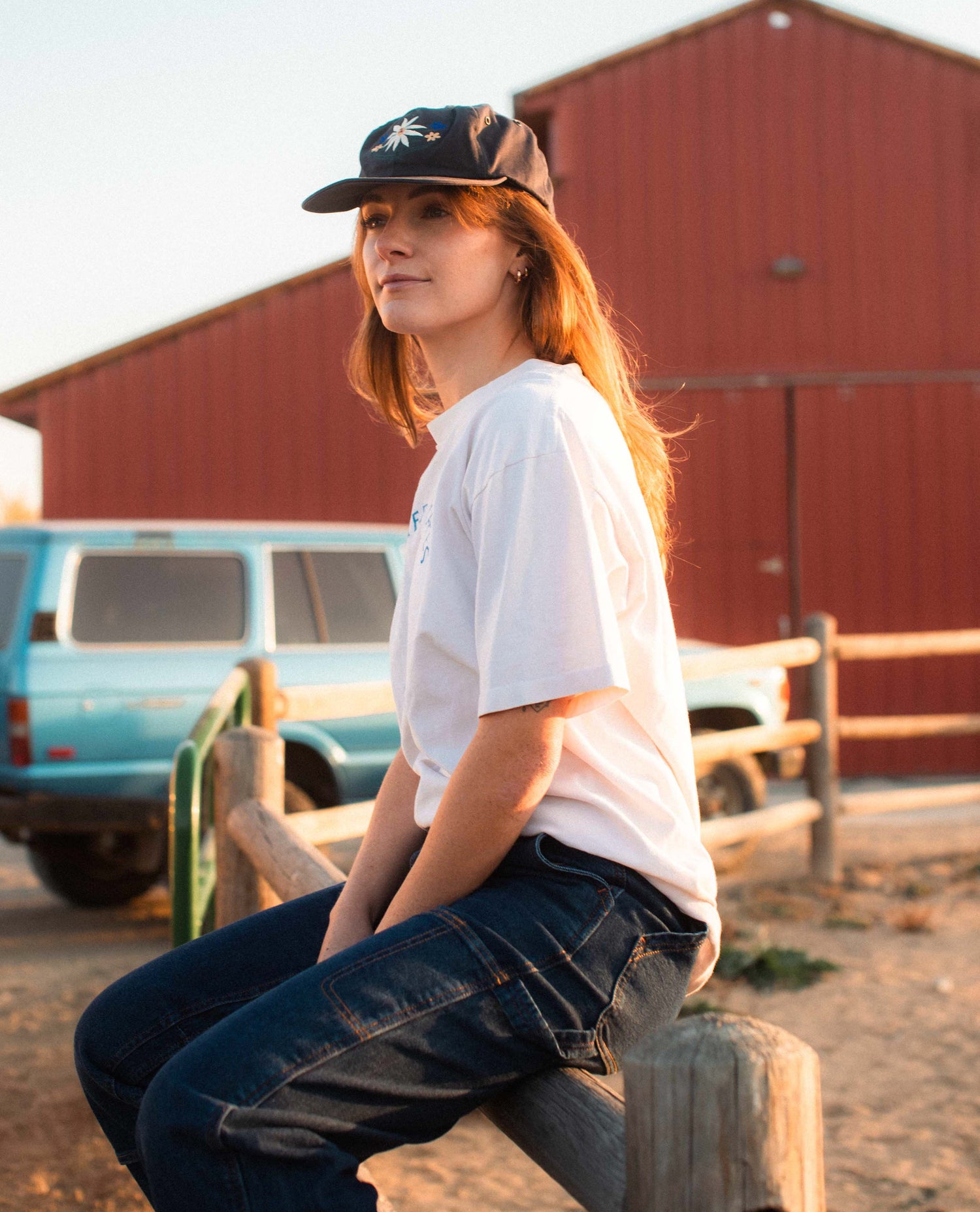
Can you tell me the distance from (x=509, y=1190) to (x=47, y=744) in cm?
313

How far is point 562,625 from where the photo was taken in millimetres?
1262

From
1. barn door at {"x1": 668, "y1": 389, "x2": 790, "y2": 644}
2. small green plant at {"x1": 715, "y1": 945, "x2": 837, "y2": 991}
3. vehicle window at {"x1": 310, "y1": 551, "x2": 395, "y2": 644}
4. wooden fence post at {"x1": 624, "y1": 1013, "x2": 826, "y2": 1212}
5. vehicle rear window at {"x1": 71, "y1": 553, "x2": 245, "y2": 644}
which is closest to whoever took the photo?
wooden fence post at {"x1": 624, "y1": 1013, "x2": 826, "y2": 1212}

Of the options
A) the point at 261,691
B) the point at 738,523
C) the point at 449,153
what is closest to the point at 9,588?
the point at 261,691

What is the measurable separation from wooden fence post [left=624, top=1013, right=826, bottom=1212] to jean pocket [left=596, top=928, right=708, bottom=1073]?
29 cm

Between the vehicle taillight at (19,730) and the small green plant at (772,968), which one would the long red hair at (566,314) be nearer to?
the small green plant at (772,968)

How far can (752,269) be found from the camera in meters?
11.1

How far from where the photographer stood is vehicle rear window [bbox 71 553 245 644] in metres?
5.97

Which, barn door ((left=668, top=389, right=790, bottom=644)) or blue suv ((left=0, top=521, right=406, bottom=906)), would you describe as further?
barn door ((left=668, top=389, right=790, bottom=644))

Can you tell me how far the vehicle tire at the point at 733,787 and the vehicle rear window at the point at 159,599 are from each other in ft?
8.83

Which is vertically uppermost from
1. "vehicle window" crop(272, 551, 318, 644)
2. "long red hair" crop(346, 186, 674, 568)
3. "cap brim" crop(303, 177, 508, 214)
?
"cap brim" crop(303, 177, 508, 214)

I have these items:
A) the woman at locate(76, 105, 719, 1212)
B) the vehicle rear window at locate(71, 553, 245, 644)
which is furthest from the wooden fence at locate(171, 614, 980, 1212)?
the vehicle rear window at locate(71, 553, 245, 644)

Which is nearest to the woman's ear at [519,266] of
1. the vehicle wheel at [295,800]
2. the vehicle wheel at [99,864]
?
the vehicle wheel at [295,800]

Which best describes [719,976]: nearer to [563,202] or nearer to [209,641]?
[209,641]

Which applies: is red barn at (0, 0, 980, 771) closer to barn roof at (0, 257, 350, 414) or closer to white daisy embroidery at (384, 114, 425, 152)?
barn roof at (0, 257, 350, 414)
